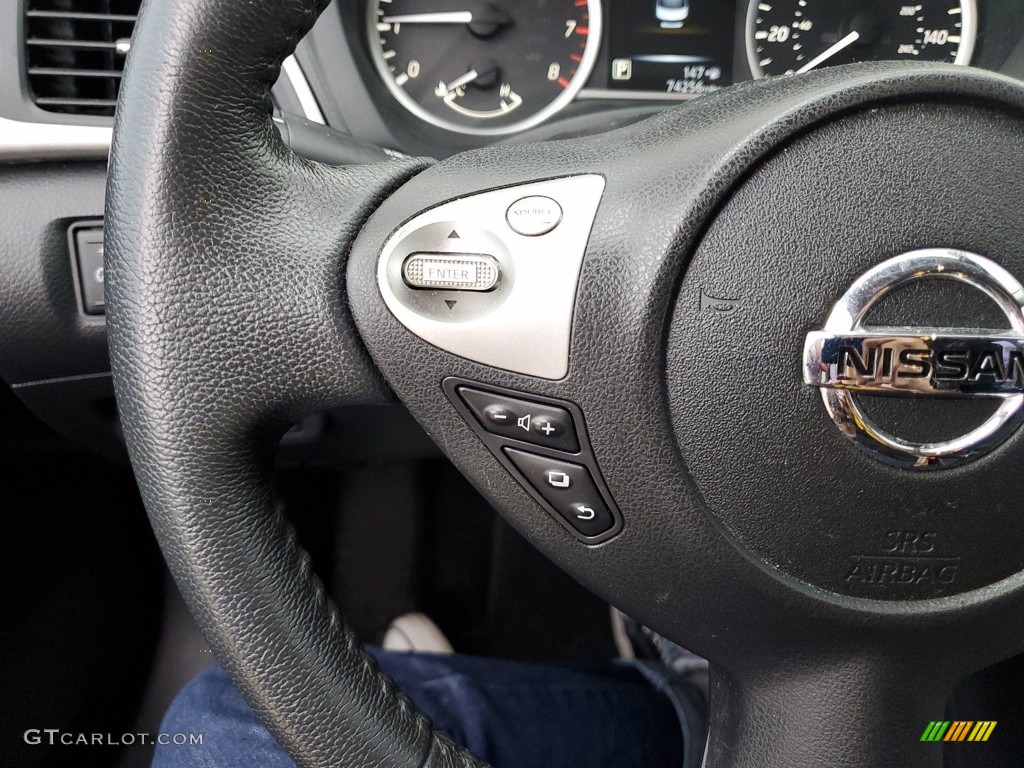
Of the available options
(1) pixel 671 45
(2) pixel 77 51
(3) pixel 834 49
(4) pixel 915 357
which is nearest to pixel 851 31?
(3) pixel 834 49

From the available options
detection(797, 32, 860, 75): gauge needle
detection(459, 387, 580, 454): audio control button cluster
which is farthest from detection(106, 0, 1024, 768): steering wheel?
detection(797, 32, 860, 75): gauge needle

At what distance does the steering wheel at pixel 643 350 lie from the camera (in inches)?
19.7

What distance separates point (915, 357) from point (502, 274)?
0.25 m

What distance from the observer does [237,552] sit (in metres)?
0.51

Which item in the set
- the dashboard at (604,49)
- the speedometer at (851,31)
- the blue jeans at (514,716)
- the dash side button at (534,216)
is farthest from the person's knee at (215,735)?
the speedometer at (851,31)

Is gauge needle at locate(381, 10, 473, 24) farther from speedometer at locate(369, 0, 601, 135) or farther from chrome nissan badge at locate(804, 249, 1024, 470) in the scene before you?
chrome nissan badge at locate(804, 249, 1024, 470)

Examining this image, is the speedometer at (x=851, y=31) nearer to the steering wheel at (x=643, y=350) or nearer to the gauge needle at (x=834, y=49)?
the gauge needle at (x=834, y=49)

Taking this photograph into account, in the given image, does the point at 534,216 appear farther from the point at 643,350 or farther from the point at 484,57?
the point at 484,57

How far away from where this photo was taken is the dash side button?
0.52m

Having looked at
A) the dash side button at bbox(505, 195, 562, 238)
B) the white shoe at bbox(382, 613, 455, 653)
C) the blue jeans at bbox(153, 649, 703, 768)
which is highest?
the dash side button at bbox(505, 195, 562, 238)

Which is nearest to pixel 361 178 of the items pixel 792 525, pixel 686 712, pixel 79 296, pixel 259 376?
pixel 259 376

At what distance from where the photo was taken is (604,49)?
112 cm

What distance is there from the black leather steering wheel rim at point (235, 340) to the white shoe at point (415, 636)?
0.83 meters

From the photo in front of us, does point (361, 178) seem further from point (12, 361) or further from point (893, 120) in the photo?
point (12, 361)
